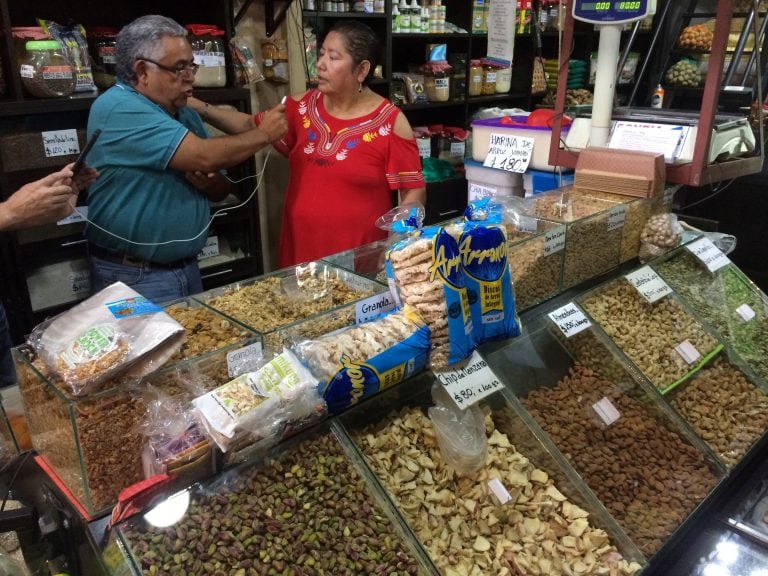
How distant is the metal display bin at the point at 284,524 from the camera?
3.17 ft

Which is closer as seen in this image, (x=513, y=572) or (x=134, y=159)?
(x=513, y=572)

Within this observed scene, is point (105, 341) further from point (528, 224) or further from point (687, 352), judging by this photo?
point (687, 352)

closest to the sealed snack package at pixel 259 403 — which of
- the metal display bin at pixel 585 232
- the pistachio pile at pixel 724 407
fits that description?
the metal display bin at pixel 585 232

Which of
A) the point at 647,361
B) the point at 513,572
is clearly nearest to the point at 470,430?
the point at 513,572

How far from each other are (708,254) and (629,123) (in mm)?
497

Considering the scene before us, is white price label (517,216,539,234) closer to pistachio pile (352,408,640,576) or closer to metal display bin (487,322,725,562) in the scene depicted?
metal display bin (487,322,725,562)

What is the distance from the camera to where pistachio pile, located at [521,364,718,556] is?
55.2 inches

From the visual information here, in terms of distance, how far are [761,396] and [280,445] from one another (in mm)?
1440

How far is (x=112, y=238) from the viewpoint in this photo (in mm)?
2035

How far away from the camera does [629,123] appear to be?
6.79 ft

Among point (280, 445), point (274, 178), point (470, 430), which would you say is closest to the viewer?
point (280, 445)

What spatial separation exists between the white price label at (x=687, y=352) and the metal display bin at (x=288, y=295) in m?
0.93

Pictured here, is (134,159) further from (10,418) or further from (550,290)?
(550,290)

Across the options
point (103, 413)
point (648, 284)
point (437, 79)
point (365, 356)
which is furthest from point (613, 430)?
point (437, 79)
